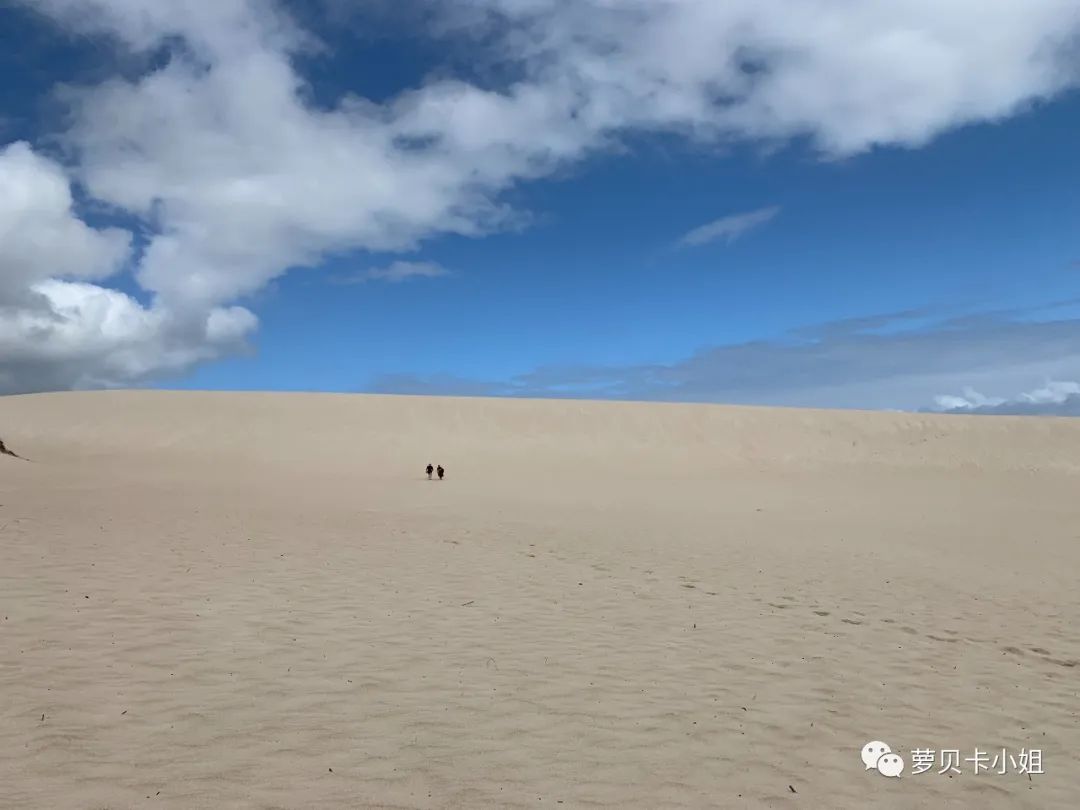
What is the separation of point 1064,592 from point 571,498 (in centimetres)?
1483

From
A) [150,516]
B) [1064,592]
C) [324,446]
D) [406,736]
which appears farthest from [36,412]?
[1064,592]

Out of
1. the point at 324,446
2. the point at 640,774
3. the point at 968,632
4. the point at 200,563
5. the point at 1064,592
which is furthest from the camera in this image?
the point at 324,446

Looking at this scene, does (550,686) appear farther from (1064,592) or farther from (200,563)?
(1064,592)

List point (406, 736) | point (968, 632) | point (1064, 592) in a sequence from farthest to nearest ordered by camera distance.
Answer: point (1064, 592) < point (968, 632) < point (406, 736)

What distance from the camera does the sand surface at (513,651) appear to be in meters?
4.83

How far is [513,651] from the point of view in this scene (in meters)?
7.54

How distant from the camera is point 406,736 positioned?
17.5ft

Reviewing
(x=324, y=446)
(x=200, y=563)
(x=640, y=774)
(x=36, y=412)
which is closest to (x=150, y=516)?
(x=200, y=563)

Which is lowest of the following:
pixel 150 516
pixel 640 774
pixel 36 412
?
pixel 640 774

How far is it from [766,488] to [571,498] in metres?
10.1

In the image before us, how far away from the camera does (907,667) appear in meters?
7.70

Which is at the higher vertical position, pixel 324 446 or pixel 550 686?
pixel 324 446

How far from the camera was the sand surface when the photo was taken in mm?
4828

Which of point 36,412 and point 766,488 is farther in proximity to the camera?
point 36,412
